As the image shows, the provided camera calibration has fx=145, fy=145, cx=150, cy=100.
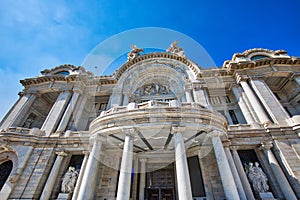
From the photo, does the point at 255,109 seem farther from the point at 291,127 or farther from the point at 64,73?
the point at 64,73

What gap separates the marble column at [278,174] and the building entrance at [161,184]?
7.30m

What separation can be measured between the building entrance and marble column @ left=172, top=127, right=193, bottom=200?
549cm

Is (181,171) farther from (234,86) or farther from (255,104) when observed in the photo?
(234,86)

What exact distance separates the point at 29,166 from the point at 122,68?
47.5 feet

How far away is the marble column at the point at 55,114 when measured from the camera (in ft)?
46.7

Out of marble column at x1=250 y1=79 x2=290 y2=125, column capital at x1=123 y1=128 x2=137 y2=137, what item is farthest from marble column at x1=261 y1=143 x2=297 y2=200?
column capital at x1=123 y1=128 x2=137 y2=137

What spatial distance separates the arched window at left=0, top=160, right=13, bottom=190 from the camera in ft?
38.7

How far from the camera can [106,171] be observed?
12023 mm

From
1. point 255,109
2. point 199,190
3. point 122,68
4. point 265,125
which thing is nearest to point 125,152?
point 199,190

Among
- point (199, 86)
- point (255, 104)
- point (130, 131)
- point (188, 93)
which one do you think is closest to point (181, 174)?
point (130, 131)

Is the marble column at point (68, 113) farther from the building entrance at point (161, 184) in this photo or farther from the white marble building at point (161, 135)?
the building entrance at point (161, 184)

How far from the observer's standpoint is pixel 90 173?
8.87 m

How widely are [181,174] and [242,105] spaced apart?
38.0 feet

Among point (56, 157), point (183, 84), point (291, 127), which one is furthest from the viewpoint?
point (183, 84)
